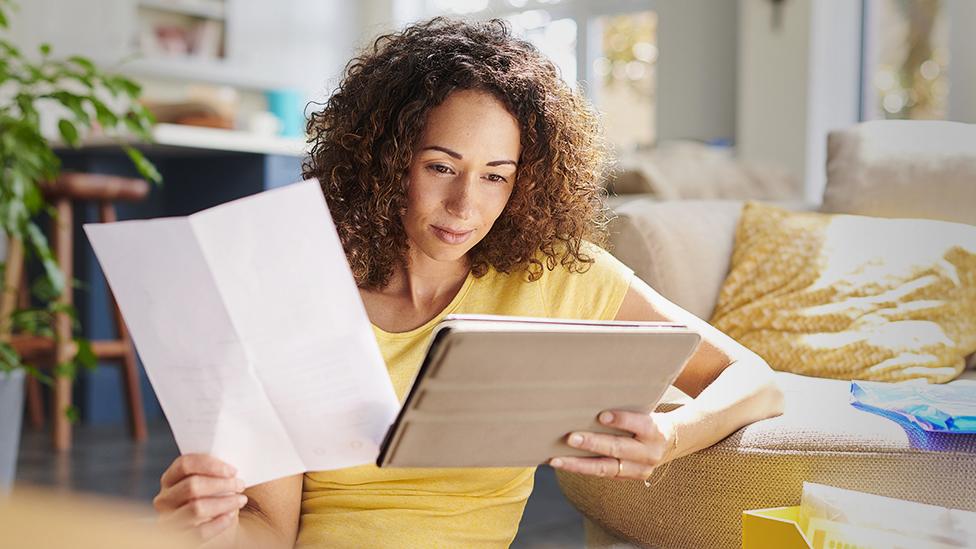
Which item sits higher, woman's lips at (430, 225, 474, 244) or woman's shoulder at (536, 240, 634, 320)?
woman's lips at (430, 225, 474, 244)

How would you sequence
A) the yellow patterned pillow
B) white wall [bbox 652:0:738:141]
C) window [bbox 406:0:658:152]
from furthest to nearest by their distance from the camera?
window [bbox 406:0:658:152] → white wall [bbox 652:0:738:141] → the yellow patterned pillow

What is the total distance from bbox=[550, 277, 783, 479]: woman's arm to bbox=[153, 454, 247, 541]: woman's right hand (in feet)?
0.97

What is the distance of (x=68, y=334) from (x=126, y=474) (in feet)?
1.96

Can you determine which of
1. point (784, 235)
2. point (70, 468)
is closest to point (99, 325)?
point (70, 468)

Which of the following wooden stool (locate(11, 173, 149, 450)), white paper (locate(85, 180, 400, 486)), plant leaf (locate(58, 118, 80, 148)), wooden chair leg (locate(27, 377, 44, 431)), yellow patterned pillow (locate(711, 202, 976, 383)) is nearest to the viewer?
A: white paper (locate(85, 180, 400, 486))

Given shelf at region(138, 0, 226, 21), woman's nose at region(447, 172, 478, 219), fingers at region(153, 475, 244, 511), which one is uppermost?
shelf at region(138, 0, 226, 21)

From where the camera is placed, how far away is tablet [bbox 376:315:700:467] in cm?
84

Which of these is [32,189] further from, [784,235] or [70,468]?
[784,235]

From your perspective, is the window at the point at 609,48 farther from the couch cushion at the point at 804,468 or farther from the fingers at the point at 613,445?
the fingers at the point at 613,445

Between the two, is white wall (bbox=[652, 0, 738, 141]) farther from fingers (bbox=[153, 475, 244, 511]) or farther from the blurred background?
fingers (bbox=[153, 475, 244, 511])

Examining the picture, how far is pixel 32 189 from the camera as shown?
218 centimetres

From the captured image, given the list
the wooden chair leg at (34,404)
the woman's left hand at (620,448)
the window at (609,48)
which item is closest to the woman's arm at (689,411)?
the woman's left hand at (620,448)

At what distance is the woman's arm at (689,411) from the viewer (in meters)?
0.98

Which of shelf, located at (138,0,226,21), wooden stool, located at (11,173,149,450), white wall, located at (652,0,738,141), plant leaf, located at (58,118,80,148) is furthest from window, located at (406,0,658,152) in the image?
plant leaf, located at (58,118,80,148)
